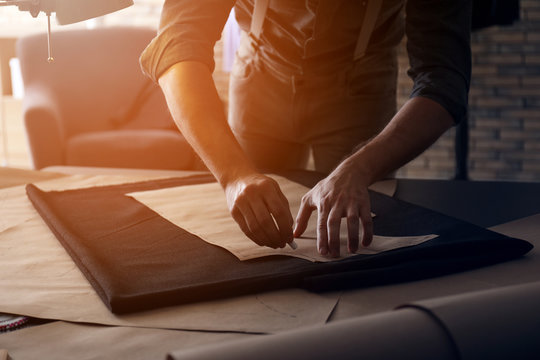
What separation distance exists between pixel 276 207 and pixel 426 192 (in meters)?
0.48

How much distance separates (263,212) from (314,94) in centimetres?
76

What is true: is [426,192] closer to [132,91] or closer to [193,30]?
[193,30]

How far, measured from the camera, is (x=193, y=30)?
1.16m

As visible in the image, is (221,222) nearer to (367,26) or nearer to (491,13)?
(367,26)

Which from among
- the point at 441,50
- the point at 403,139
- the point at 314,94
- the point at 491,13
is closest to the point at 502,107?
the point at 491,13

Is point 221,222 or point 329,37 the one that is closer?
point 221,222

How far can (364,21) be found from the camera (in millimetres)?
1354

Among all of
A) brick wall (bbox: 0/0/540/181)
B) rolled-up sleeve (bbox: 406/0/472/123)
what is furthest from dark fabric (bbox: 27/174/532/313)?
brick wall (bbox: 0/0/540/181)

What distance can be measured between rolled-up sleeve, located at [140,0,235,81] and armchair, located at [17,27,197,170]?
6.18ft

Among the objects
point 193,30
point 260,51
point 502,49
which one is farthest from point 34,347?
point 502,49

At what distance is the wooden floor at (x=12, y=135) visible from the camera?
171 inches

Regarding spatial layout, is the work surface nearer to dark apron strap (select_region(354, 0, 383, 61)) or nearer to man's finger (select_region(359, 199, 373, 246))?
man's finger (select_region(359, 199, 373, 246))

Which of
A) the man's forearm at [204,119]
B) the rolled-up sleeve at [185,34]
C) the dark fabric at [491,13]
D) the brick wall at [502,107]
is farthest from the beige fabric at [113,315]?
the brick wall at [502,107]

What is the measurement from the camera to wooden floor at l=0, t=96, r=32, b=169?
433 centimetres
